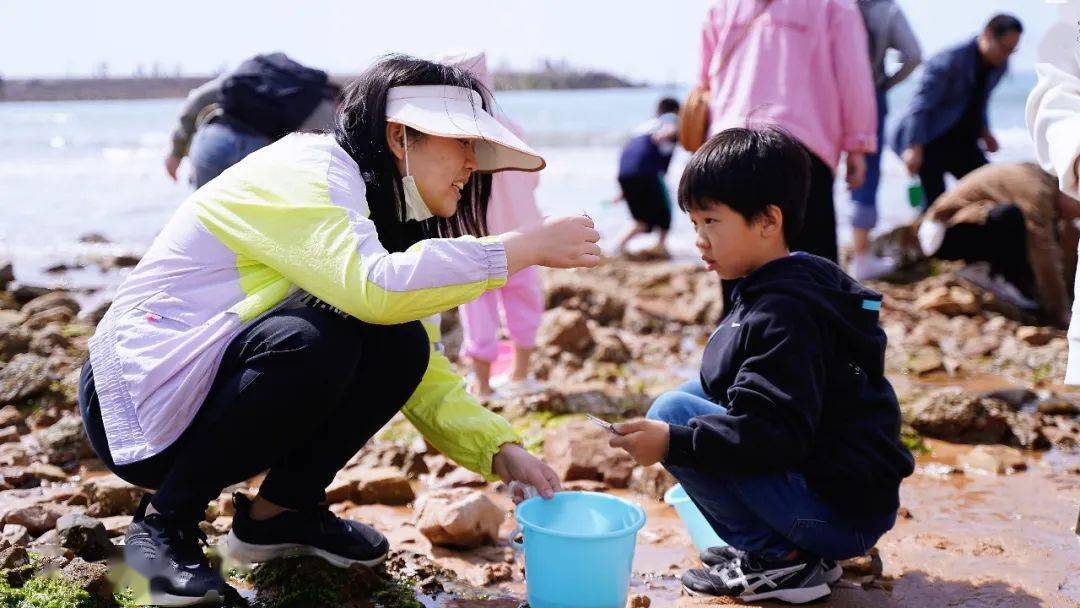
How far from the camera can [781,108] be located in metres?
3.59

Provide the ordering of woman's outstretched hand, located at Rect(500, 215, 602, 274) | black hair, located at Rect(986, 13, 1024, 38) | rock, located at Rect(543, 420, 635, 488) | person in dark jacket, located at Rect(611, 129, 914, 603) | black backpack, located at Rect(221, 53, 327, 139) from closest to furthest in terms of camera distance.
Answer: woman's outstretched hand, located at Rect(500, 215, 602, 274), person in dark jacket, located at Rect(611, 129, 914, 603), rock, located at Rect(543, 420, 635, 488), black backpack, located at Rect(221, 53, 327, 139), black hair, located at Rect(986, 13, 1024, 38)

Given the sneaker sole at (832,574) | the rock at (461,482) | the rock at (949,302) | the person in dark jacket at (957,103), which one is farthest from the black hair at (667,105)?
the sneaker sole at (832,574)

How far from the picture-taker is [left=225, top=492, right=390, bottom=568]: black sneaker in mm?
2309

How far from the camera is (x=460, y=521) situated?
2.57 metres

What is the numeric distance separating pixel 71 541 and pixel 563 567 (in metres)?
1.09

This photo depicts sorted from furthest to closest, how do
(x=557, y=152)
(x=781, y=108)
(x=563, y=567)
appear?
1. (x=557, y=152)
2. (x=781, y=108)
3. (x=563, y=567)

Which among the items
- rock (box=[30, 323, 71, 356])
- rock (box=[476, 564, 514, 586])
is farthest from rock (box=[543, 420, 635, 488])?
rock (box=[30, 323, 71, 356])

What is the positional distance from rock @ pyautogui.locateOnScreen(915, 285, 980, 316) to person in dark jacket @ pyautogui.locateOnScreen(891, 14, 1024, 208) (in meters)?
1.21

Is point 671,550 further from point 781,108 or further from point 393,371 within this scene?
point 781,108

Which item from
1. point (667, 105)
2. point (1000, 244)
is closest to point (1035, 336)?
point (1000, 244)

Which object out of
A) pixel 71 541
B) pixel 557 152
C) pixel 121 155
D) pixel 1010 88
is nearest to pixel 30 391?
pixel 71 541

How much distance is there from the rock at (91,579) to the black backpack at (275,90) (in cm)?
253

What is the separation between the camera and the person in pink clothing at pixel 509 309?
3.99 metres

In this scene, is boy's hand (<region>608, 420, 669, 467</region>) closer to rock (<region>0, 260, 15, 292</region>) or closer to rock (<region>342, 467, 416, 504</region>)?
rock (<region>342, 467, 416, 504</region>)
